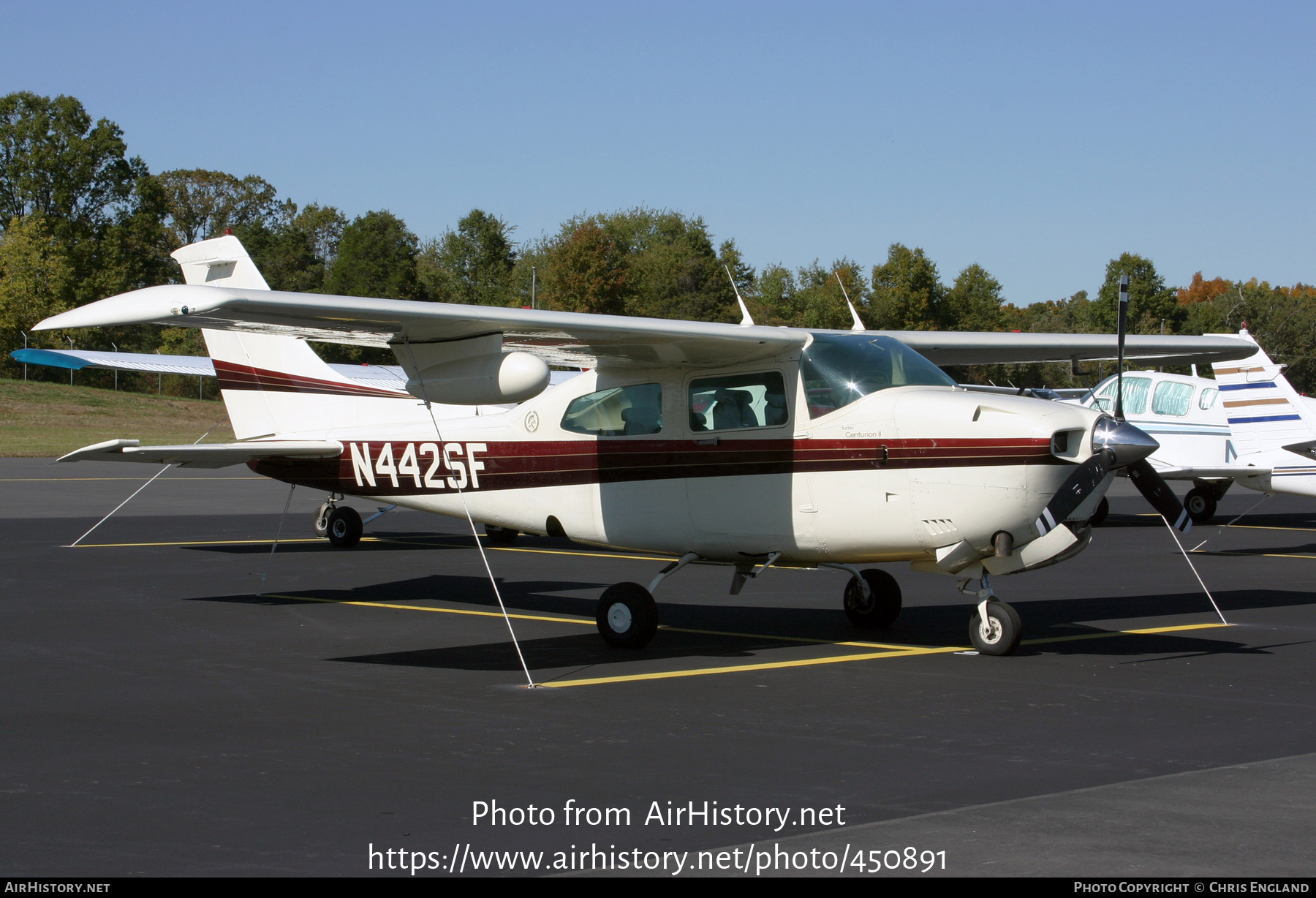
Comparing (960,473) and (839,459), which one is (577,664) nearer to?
(839,459)

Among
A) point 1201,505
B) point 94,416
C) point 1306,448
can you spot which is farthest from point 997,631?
point 94,416

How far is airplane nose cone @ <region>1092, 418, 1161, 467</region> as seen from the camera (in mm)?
8516

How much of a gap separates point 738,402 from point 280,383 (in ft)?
23.1

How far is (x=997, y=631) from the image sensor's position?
31.4 feet

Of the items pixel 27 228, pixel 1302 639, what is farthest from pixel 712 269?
pixel 1302 639

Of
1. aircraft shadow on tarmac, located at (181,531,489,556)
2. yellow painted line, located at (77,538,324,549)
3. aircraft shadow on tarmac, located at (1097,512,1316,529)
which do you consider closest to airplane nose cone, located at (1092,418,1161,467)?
aircraft shadow on tarmac, located at (181,531,489,556)

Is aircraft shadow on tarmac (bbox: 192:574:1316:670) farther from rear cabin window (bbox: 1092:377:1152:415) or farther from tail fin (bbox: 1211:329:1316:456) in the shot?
rear cabin window (bbox: 1092:377:1152:415)

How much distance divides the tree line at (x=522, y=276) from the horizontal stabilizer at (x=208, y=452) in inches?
1970

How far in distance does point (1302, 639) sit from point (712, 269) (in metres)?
69.9

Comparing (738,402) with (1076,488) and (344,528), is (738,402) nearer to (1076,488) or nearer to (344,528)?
(1076,488)

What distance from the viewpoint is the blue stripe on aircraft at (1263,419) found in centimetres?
1858

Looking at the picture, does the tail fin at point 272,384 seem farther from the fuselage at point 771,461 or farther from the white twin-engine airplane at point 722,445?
the fuselage at point 771,461

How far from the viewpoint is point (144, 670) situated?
8914 mm

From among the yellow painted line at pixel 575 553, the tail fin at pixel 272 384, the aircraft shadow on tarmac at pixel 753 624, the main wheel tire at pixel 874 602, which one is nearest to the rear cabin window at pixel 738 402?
the aircraft shadow on tarmac at pixel 753 624
